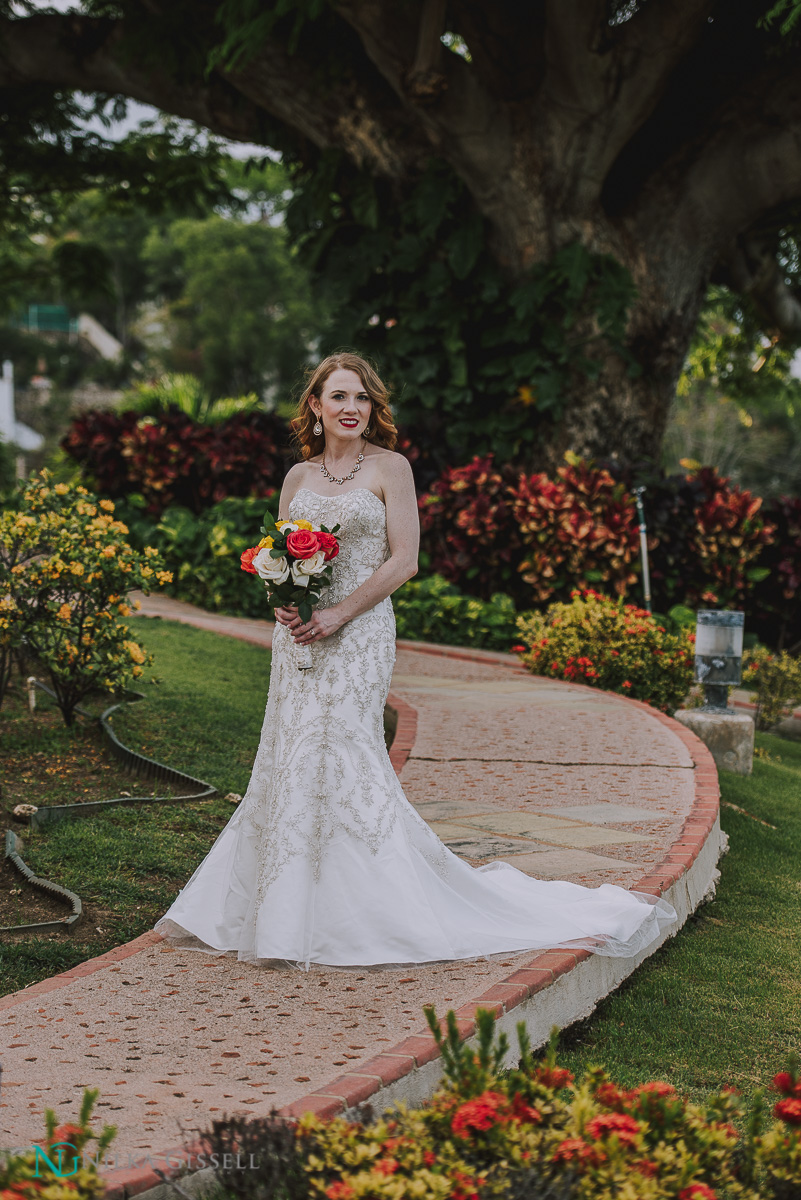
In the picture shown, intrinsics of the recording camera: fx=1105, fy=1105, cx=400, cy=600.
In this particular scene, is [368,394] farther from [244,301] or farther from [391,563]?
[244,301]

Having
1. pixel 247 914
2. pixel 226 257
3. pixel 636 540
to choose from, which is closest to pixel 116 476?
pixel 636 540

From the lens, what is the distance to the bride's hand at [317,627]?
3936 mm

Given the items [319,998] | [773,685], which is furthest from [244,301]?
[319,998]

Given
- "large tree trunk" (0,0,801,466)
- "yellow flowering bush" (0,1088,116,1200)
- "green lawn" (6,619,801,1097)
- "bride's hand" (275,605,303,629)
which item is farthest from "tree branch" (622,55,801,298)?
"yellow flowering bush" (0,1088,116,1200)

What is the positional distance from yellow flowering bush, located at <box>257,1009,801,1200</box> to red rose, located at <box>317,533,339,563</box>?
2014 mm

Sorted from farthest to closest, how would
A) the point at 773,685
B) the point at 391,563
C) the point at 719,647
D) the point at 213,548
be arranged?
the point at 213,548, the point at 773,685, the point at 719,647, the point at 391,563

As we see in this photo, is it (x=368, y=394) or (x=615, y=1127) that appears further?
(x=368, y=394)

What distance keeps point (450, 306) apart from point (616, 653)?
4.75 meters

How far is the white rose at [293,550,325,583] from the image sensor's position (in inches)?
151

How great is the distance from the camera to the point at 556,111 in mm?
10367

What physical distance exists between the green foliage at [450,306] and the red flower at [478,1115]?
9.69m

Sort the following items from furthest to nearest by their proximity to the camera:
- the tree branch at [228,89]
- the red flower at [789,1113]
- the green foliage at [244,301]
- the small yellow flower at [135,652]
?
the green foliage at [244,301], the tree branch at [228,89], the small yellow flower at [135,652], the red flower at [789,1113]

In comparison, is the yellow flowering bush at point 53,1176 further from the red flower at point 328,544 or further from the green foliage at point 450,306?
the green foliage at point 450,306

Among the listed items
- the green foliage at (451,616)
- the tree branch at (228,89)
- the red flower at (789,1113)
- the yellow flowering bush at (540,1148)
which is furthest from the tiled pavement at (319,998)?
the tree branch at (228,89)
